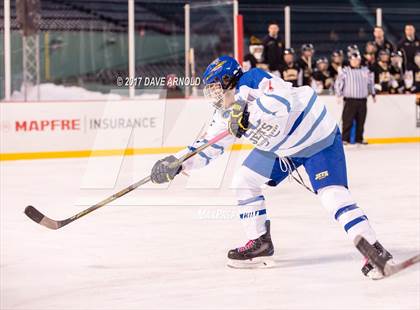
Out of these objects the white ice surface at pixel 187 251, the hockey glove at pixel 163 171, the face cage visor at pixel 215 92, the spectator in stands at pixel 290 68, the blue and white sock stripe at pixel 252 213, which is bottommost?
the white ice surface at pixel 187 251

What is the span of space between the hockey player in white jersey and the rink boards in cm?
667

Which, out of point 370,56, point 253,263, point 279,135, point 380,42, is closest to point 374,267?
point 279,135

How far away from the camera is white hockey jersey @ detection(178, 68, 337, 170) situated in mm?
4477

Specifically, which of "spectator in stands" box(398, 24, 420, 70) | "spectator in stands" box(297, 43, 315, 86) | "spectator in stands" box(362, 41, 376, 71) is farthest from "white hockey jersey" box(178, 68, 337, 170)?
"spectator in stands" box(398, 24, 420, 70)

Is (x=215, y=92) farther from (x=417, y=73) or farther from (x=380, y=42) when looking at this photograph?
(x=417, y=73)

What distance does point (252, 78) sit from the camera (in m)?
4.65

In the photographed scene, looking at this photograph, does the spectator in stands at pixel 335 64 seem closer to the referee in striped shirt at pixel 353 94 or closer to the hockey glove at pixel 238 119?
the referee in striped shirt at pixel 353 94

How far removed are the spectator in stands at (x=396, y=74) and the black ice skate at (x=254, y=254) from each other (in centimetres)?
976

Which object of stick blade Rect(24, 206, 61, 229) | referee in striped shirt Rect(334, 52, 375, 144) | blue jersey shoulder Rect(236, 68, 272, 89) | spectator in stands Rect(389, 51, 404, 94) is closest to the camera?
blue jersey shoulder Rect(236, 68, 272, 89)

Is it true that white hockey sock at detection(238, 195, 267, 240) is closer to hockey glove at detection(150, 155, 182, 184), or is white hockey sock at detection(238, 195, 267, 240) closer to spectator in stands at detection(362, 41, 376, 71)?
hockey glove at detection(150, 155, 182, 184)

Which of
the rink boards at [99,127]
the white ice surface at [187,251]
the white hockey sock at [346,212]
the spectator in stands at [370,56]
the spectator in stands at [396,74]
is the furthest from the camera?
the spectator in stands at [396,74]

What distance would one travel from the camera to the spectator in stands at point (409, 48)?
1492 centimetres

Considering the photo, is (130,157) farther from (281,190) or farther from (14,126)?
(281,190)

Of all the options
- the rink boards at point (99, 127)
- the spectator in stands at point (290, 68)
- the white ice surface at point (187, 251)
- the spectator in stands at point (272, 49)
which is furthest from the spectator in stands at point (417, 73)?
the white ice surface at point (187, 251)
